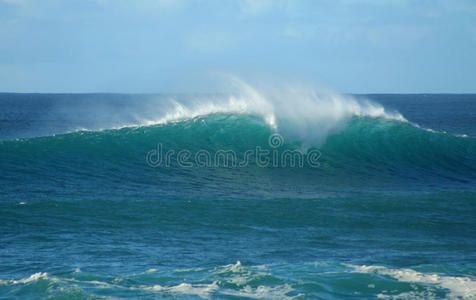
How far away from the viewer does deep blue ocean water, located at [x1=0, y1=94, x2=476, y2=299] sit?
633cm

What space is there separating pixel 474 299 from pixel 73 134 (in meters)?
13.1

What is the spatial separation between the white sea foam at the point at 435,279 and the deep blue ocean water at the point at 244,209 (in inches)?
1.0

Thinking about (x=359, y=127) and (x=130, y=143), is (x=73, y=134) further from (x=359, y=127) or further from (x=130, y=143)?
(x=359, y=127)

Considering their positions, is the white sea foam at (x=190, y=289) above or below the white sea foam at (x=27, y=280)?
below

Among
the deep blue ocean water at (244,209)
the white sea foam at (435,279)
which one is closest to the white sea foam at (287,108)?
the deep blue ocean water at (244,209)

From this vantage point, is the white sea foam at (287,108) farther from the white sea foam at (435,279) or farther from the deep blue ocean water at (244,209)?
the white sea foam at (435,279)

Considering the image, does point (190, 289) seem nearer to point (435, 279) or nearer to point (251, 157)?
point (435, 279)

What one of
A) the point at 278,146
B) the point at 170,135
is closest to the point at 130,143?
the point at 170,135

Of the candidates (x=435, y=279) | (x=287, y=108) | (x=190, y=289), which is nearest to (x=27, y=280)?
(x=190, y=289)

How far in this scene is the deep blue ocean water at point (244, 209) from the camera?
20.8 feet

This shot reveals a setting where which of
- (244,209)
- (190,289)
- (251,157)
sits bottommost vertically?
(190,289)

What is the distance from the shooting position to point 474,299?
5891mm

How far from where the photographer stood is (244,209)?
10.1 m

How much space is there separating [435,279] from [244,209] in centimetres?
433
